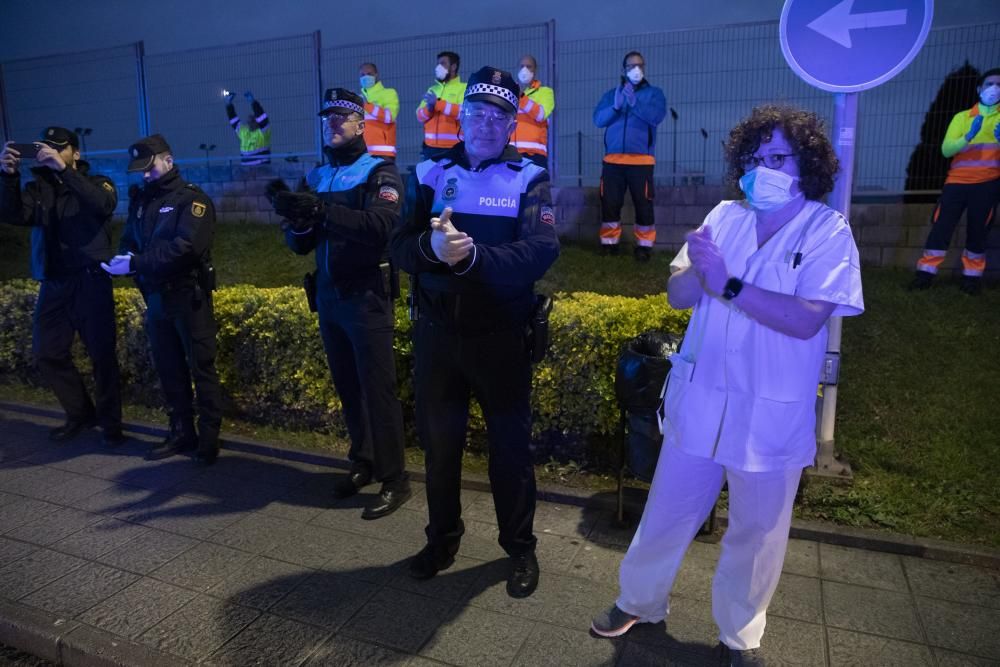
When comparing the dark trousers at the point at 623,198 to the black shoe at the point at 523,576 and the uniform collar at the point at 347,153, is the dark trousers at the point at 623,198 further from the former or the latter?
the black shoe at the point at 523,576

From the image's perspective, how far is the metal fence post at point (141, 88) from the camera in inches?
486

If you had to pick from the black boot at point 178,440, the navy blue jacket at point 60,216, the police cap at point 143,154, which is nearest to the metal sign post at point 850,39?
the police cap at point 143,154

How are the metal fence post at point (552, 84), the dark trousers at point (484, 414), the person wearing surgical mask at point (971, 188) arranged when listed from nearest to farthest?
the dark trousers at point (484, 414)
the person wearing surgical mask at point (971, 188)
the metal fence post at point (552, 84)

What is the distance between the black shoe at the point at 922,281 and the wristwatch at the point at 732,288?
5690mm

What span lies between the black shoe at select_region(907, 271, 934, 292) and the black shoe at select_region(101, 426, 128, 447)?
7266 millimetres

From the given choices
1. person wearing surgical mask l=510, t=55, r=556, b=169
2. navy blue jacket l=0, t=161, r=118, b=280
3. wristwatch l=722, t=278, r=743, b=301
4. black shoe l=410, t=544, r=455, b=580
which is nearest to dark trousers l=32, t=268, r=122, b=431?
navy blue jacket l=0, t=161, r=118, b=280

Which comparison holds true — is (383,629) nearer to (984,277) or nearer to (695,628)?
(695,628)

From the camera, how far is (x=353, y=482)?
13.9ft

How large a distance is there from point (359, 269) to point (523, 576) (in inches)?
72.3

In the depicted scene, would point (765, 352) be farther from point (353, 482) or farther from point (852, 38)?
point (353, 482)

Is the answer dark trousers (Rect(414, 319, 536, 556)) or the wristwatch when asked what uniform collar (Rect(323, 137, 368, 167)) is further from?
the wristwatch

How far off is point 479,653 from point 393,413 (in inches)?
63.7

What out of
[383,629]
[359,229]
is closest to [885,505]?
[383,629]

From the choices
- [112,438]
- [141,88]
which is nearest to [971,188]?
[112,438]
